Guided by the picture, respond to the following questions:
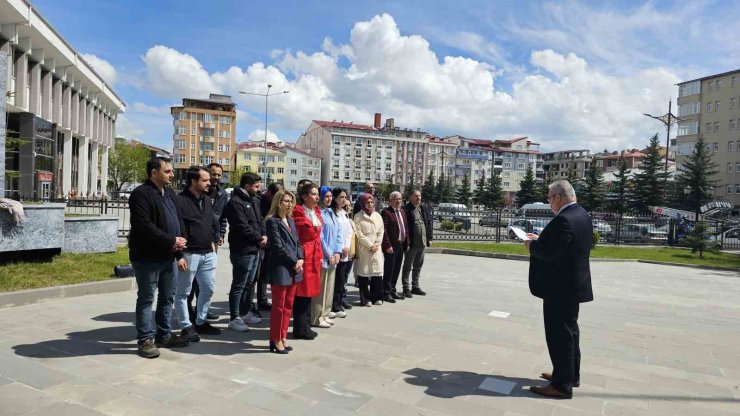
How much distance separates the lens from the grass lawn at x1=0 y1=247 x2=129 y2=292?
7.26 meters

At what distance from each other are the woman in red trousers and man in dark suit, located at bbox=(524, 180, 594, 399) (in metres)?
A: 2.47

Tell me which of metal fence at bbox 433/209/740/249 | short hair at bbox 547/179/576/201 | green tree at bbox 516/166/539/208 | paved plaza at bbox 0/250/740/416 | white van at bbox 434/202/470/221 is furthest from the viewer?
green tree at bbox 516/166/539/208

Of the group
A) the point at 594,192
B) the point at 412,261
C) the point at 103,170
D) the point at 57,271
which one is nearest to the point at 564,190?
the point at 412,261

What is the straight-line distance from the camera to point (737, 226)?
23.7 metres

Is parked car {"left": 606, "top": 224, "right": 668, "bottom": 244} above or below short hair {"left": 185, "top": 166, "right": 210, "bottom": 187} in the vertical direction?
below

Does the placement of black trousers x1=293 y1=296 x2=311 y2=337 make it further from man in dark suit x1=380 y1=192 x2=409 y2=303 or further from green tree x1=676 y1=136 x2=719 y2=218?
green tree x1=676 y1=136 x2=719 y2=218

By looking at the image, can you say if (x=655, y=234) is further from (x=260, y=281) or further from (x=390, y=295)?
(x=260, y=281)

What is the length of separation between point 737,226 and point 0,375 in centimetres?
2874

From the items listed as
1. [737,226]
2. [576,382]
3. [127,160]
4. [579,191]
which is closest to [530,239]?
[576,382]

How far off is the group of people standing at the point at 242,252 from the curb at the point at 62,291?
2360 millimetres

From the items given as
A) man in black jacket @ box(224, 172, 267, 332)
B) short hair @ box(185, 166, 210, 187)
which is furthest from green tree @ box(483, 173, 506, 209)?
short hair @ box(185, 166, 210, 187)

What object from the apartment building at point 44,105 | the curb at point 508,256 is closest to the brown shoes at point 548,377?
the curb at point 508,256

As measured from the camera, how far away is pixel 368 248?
7758 mm

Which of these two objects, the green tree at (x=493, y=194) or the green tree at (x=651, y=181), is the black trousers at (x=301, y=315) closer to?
the green tree at (x=651, y=181)
